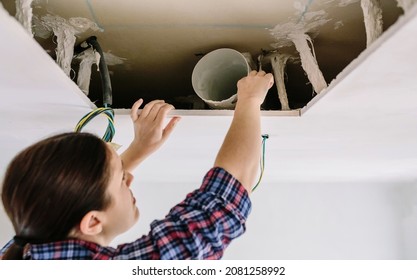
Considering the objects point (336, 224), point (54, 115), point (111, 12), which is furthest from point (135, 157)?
point (336, 224)

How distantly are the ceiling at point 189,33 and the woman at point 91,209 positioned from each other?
490 mm

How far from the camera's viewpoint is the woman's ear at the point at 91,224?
0.85m

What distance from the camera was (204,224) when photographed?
858 mm

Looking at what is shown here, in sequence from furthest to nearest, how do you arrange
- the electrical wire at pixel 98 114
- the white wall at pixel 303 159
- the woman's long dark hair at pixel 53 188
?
the electrical wire at pixel 98 114 < the white wall at pixel 303 159 < the woman's long dark hair at pixel 53 188

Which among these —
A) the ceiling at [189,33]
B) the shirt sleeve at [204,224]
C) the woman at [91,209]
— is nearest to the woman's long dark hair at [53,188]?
the woman at [91,209]

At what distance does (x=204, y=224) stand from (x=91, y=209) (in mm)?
216

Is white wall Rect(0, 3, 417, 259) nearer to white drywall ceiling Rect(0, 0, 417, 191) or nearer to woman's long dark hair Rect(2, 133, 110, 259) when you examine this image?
white drywall ceiling Rect(0, 0, 417, 191)

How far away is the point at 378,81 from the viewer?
0.97 metres

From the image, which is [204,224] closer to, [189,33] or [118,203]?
[118,203]

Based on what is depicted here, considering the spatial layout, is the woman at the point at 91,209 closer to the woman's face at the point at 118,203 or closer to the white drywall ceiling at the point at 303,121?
the woman's face at the point at 118,203

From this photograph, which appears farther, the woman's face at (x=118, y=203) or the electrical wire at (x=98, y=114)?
the electrical wire at (x=98, y=114)

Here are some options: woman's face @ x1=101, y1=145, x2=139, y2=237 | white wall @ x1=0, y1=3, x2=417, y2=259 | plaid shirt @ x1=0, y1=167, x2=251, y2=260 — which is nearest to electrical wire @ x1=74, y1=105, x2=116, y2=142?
white wall @ x1=0, y1=3, x2=417, y2=259

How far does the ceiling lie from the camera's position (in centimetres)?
120

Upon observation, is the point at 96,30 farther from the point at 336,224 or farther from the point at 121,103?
the point at 336,224
